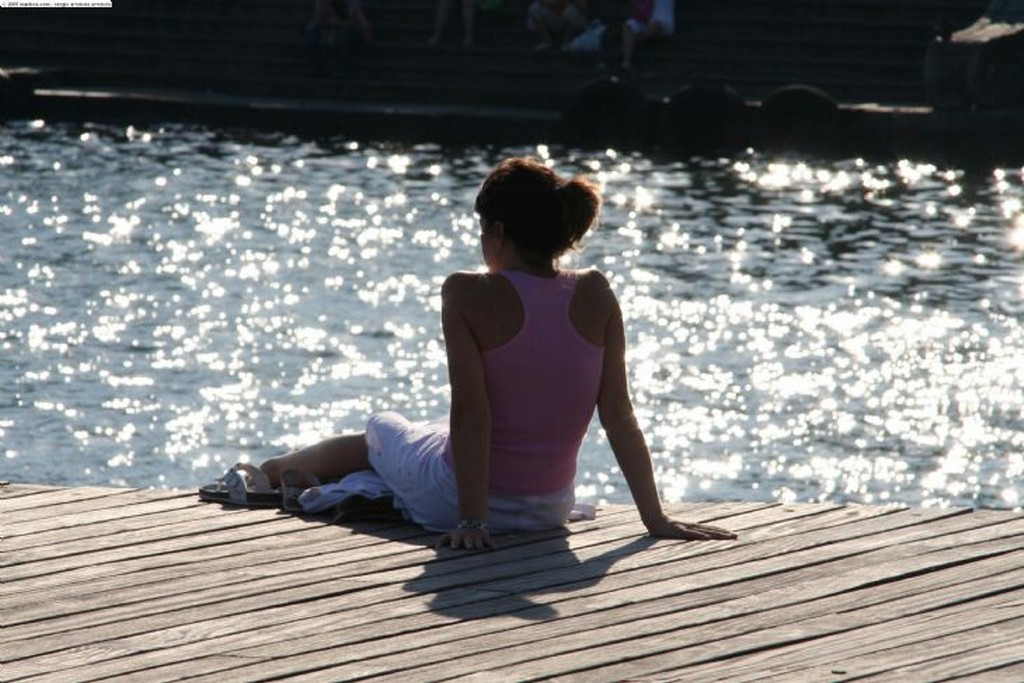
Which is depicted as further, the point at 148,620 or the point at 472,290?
the point at 472,290

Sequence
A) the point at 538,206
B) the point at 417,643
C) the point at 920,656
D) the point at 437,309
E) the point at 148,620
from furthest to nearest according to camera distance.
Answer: the point at 437,309, the point at 538,206, the point at 148,620, the point at 417,643, the point at 920,656

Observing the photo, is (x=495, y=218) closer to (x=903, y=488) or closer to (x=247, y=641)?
(x=247, y=641)

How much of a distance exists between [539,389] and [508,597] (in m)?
0.74

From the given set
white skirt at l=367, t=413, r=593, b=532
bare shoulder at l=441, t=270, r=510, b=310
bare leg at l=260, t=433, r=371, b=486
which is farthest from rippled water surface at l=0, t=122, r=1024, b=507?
bare shoulder at l=441, t=270, r=510, b=310

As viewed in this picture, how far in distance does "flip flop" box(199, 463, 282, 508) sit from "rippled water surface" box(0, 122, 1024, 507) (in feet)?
14.9

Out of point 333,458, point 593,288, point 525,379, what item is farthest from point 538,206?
point 333,458

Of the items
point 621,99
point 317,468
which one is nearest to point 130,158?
point 621,99

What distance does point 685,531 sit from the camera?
5957 mm

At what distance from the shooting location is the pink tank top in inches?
229

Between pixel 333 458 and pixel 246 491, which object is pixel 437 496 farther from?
pixel 246 491

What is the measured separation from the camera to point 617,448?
5.95 metres

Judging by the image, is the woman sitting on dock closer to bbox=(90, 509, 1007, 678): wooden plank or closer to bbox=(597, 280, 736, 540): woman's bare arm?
bbox=(597, 280, 736, 540): woman's bare arm

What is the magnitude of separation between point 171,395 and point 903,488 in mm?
4442

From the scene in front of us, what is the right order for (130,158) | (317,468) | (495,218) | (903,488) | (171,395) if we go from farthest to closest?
(130,158) → (171,395) → (903,488) → (317,468) → (495,218)
